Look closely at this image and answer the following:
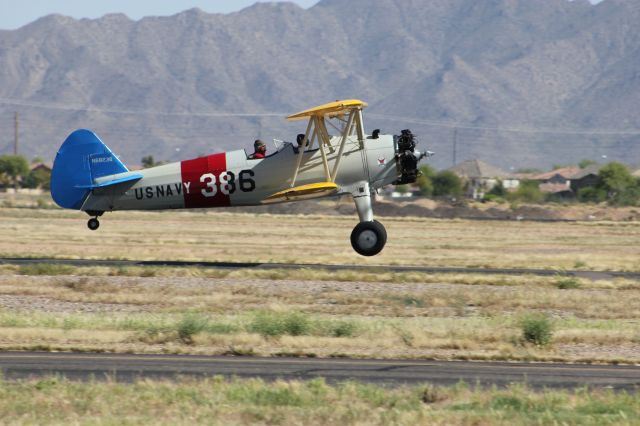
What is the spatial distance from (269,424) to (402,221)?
4688 centimetres

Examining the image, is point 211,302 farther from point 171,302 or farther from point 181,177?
point 181,177

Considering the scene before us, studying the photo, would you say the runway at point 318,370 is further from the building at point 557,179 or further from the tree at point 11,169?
the building at point 557,179

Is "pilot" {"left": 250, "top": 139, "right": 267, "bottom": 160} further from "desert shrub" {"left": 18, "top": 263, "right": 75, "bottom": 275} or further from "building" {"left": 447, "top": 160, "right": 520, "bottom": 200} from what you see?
"building" {"left": 447, "top": 160, "right": 520, "bottom": 200}

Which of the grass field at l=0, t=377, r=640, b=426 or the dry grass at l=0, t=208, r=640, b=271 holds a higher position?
the dry grass at l=0, t=208, r=640, b=271

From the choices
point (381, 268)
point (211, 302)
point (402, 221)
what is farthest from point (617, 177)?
point (211, 302)

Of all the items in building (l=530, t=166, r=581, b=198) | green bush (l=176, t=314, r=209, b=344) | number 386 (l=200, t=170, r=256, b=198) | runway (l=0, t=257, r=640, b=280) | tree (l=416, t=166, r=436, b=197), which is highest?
building (l=530, t=166, r=581, b=198)

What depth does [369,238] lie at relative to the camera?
86.8ft

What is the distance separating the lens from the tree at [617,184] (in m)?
83.8

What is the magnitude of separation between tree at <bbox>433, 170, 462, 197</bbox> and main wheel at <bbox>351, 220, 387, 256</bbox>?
83.9 metres

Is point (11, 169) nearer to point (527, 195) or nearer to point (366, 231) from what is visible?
point (527, 195)

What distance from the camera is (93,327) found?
1791 cm

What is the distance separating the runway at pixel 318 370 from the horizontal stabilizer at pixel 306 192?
1135 centimetres

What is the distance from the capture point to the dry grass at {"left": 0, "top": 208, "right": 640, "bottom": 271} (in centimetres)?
3186

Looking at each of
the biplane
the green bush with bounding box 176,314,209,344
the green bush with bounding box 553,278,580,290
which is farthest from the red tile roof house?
the green bush with bounding box 176,314,209,344
